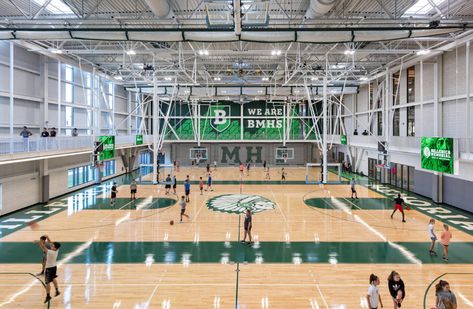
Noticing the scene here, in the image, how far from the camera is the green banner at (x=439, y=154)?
54.1ft

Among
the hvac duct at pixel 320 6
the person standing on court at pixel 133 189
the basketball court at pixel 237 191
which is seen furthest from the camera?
the person standing on court at pixel 133 189

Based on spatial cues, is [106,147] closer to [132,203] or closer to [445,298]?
[132,203]

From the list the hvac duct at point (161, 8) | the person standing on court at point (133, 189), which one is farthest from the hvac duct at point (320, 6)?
the person standing on court at point (133, 189)

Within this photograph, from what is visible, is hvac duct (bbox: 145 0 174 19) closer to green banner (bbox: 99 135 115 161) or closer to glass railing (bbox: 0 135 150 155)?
glass railing (bbox: 0 135 150 155)

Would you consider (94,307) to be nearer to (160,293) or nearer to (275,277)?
(160,293)

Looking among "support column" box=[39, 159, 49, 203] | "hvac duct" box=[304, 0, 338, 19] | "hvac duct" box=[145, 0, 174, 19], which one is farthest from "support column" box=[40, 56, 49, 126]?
"hvac duct" box=[304, 0, 338, 19]

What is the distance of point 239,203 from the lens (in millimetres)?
21484

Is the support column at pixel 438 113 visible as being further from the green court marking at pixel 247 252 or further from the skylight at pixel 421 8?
the green court marking at pixel 247 252

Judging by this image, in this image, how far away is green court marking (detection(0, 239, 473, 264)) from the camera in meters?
11.7

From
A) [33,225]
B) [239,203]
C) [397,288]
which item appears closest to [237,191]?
[239,203]

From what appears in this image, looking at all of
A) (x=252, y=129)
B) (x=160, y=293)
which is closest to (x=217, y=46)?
(x=160, y=293)

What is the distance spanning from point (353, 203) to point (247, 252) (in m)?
11.9

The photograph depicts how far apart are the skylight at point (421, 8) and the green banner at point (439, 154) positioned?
6666 mm

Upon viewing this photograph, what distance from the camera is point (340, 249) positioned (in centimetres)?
1288
